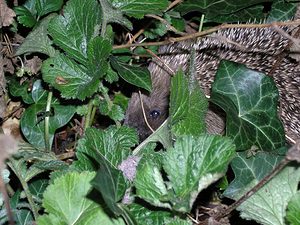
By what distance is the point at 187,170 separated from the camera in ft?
7.34

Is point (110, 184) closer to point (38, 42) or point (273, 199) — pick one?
point (273, 199)

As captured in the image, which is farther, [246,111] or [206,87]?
[206,87]

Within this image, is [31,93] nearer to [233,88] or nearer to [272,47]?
[233,88]

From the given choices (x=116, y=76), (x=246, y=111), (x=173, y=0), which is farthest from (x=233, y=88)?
(x=173, y=0)

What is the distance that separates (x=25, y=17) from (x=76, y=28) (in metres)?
0.42

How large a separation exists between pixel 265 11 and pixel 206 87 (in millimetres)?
670

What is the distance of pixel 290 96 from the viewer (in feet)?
11.4

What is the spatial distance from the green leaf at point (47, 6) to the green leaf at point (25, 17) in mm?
53

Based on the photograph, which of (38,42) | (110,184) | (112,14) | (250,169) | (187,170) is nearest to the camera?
(110,184)

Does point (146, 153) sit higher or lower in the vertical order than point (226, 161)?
lower

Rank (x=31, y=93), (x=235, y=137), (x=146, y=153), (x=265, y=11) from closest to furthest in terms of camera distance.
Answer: (x=146, y=153)
(x=235, y=137)
(x=31, y=93)
(x=265, y=11)

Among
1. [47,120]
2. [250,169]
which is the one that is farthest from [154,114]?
[250,169]

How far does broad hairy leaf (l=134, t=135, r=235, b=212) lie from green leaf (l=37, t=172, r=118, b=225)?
0.19 metres

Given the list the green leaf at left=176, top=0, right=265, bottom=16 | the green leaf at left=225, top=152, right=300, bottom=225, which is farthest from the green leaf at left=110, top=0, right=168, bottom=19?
the green leaf at left=225, top=152, right=300, bottom=225
